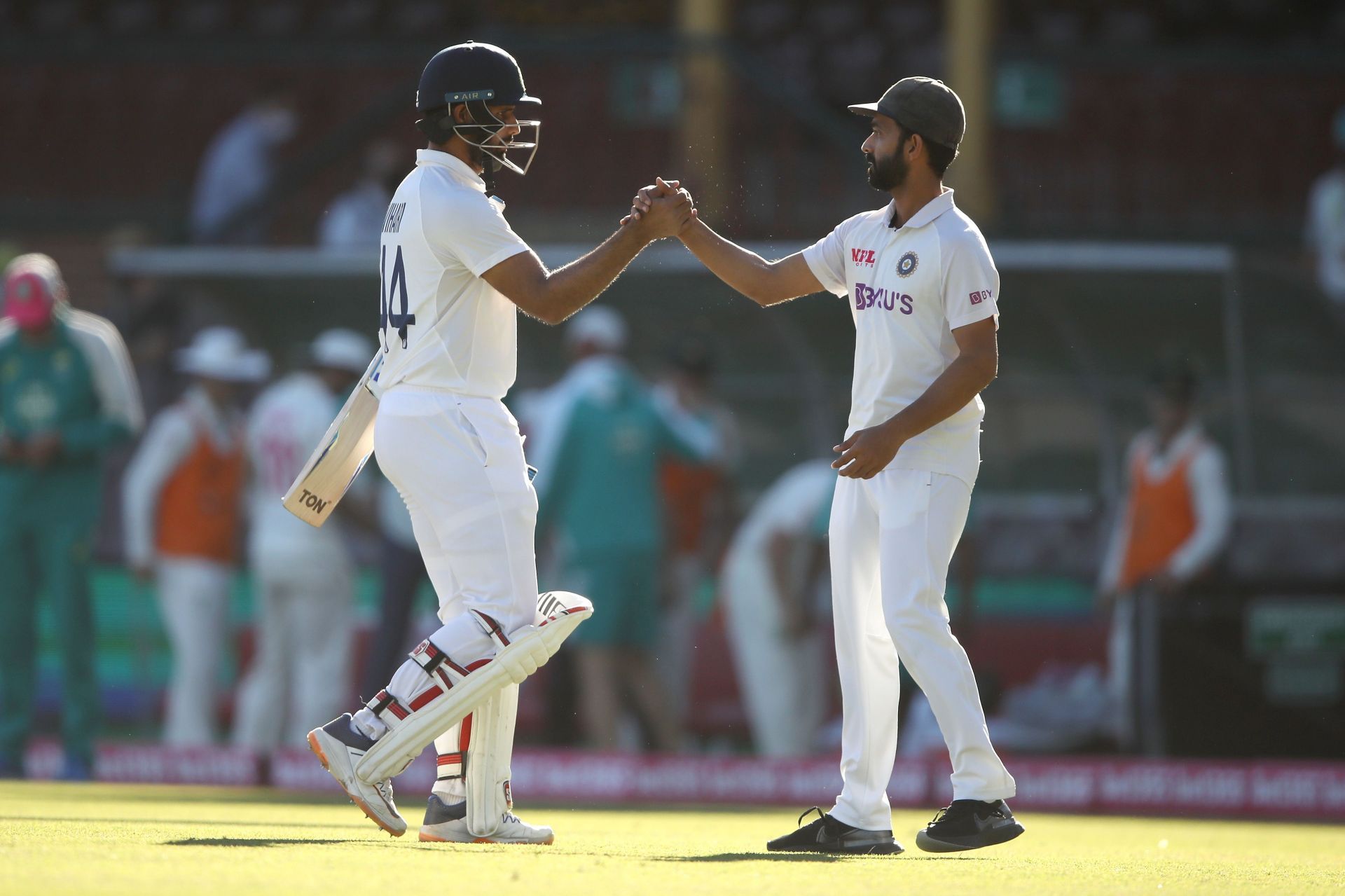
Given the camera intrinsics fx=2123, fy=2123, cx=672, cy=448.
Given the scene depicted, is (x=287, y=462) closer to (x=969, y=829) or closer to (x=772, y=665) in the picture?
(x=772, y=665)

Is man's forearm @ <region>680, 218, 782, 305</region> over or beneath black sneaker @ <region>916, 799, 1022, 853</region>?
over

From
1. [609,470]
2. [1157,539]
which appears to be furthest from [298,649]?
[1157,539]

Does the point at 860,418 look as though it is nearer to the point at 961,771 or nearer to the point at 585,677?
the point at 961,771

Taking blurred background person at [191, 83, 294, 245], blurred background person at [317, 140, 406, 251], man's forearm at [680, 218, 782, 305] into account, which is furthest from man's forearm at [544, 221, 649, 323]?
blurred background person at [191, 83, 294, 245]

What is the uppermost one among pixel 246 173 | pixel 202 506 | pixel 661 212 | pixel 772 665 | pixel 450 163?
pixel 246 173

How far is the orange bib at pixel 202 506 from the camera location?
38.7 ft

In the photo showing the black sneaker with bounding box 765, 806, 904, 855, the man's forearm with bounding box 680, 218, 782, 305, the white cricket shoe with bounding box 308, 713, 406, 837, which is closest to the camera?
the white cricket shoe with bounding box 308, 713, 406, 837

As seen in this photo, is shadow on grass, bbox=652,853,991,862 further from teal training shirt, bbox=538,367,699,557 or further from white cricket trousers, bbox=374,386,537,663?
teal training shirt, bbox=538,367,699,557

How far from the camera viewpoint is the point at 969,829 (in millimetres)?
5844

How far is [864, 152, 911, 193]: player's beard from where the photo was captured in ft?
19.7

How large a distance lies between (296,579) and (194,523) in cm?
69

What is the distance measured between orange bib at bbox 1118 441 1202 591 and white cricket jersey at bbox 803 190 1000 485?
5.63 meters

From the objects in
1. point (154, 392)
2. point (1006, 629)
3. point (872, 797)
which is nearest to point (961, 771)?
point (872, 797)

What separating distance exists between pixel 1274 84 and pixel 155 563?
360 inches
